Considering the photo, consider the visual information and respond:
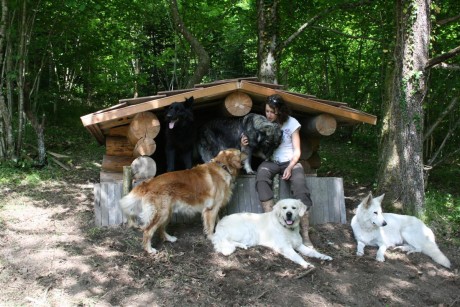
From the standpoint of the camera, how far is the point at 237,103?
5684 millimetres

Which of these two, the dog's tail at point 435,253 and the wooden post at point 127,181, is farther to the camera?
the wooden post at point 127,181

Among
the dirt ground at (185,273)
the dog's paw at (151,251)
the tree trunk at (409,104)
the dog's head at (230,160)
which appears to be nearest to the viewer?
the dirt ground at (185,273)

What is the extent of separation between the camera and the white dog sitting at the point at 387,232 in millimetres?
4938

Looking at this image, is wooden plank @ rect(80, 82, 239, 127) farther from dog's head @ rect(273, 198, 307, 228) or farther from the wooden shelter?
dog's head @ rect(273, 198, 307, 228)

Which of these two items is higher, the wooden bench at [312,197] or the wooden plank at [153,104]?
the wooden plank at [153,104]

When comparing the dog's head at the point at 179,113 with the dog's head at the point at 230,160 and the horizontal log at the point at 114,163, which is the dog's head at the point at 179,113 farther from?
the horizontal log at the point at 114,163

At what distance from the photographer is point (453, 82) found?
26.3 ft

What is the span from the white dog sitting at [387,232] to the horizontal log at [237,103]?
6.63 ft

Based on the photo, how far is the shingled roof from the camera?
521cm

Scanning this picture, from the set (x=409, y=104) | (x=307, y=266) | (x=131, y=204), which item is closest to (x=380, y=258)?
(x=307, y=266)

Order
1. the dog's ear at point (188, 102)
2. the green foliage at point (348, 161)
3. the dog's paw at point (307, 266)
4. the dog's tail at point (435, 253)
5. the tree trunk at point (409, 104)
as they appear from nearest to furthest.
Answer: the dog's paw at point (307, 266), the dog's tail at point (435, 253), the dog's ear at point (188, 102), the tree trunk at point (409, 104), the green foliage at point (348, 161)

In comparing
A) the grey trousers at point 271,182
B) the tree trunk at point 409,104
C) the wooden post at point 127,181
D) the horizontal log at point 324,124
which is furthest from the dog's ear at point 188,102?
the tree trunk at point 409,104

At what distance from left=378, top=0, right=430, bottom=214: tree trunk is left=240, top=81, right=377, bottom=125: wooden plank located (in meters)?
0.49

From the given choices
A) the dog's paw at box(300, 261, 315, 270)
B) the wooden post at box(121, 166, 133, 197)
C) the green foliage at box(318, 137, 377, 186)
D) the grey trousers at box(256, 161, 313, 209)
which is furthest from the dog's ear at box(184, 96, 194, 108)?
the green foliage at box(318, 137, 377, 186)
